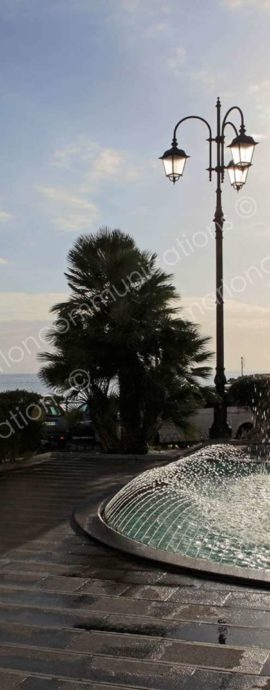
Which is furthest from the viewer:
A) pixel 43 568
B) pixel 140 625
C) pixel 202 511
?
pixel 202 511

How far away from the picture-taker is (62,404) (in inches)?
Answer: 599

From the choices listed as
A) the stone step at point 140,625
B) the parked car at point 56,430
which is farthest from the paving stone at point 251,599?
the parked car at point 56,430

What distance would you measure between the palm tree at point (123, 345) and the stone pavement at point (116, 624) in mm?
7528

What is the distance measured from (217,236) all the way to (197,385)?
291 cm

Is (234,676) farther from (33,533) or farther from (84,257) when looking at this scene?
(84,257)

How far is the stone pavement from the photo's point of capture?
3.71m

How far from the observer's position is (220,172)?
14.9 m

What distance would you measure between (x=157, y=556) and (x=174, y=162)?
30.3 ft

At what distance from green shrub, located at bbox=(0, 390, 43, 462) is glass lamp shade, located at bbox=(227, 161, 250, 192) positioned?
209 inches

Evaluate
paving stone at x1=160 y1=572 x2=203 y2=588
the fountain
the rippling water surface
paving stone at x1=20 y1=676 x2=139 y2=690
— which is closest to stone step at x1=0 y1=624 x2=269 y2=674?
paving stone at x1=20 y1=676 x2=139 y2=690

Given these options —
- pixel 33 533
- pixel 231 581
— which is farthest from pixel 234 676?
pixel 33 533

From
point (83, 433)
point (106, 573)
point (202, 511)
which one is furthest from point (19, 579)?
point (83, 433)

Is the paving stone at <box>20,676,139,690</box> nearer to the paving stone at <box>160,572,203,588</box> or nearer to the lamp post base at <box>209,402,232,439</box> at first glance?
the paving stone at <box>160,572,203,588</box>

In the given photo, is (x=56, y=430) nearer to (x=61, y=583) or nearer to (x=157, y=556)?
(x=157, y=556)
